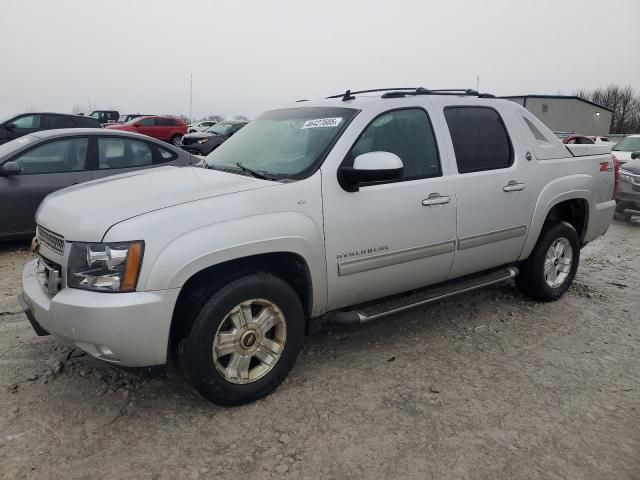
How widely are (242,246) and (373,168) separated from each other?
92 centimetres

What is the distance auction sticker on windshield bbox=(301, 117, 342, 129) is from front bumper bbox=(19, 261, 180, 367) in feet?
5.12

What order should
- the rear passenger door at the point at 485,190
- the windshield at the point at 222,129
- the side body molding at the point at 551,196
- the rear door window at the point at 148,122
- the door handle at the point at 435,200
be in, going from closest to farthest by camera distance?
the door handle at the point at 435,200 < the rear passenger door at the point at 485,190 < the side body molding at the point at 551,196 < the windshield at the point at 222,129 < the rear door window at the point at 148,122

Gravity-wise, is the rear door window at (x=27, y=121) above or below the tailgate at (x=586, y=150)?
above

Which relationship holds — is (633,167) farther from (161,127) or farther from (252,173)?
(161,127)

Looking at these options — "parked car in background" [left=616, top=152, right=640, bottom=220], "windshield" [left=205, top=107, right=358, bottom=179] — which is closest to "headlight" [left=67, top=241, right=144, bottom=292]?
"windshield" [left=205, top=107, right=358, bottom=179]

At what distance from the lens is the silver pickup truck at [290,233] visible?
104 inches

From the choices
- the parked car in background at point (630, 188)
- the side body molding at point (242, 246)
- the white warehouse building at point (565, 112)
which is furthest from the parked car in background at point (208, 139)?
the white warehouse building at point (565, 112)

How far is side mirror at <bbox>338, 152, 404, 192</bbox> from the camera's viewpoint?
316 centimetres

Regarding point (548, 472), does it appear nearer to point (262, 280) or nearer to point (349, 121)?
point (262, 280)

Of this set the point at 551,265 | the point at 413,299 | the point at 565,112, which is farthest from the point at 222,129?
the point at 565,112

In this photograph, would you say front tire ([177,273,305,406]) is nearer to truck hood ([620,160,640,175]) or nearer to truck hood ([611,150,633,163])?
truck hood ([620,160,640,175])

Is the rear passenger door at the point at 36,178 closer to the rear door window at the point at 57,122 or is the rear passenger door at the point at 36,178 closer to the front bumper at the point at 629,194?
the rear door window at the point at 57,122

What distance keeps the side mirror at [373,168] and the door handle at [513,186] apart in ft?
4.46

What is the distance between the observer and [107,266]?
8.57 ft
